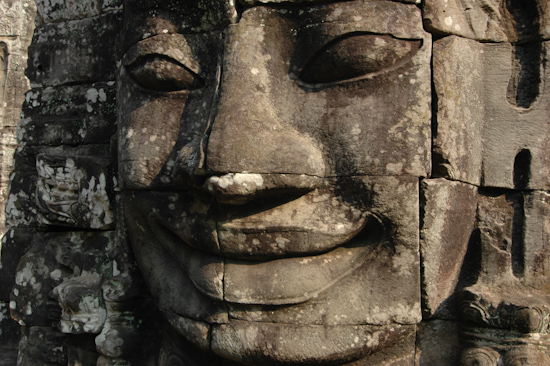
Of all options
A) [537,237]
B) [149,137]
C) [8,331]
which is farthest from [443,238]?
[8,331]

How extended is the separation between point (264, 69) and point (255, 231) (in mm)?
691

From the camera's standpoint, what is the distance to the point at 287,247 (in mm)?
2121

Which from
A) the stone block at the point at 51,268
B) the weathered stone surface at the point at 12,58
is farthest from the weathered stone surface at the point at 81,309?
the weathered stone surface at the point at 12,58

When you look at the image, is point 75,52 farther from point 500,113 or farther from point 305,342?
point 500,113

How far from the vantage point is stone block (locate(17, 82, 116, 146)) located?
3107 mm

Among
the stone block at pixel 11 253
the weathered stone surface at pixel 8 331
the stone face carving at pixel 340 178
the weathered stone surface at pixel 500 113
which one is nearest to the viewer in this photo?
the stone face carving at pixel 340 178

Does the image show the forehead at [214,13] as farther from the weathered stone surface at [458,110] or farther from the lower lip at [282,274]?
the lower lip at [282,274]

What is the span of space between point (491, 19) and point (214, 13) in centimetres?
129

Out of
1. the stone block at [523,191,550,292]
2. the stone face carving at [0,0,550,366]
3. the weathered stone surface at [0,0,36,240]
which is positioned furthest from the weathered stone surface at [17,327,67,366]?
the weathered stone surface at [0,0,36,240]

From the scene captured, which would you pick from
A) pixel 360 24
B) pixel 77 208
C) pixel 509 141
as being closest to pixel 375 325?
pixel 509 141

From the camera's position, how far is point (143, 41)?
94.3 inches

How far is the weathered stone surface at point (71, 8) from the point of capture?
3155 mm

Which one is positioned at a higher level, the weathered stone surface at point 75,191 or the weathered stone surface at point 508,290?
the weathered stone surface at point 75,191

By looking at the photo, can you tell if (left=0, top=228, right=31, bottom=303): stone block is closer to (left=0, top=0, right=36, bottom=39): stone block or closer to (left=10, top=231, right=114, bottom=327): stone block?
(left=10, top=231, right=114, bottom=327): stone block
